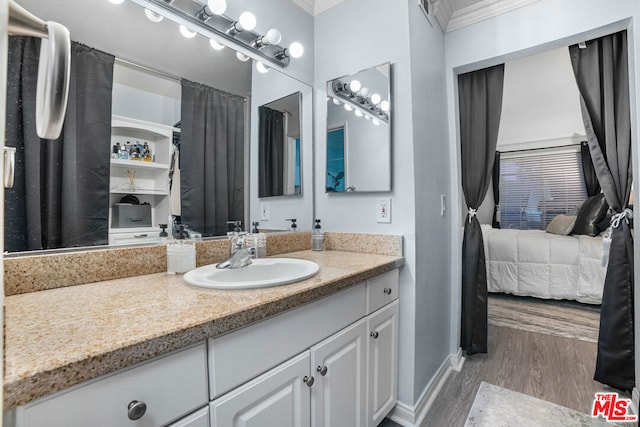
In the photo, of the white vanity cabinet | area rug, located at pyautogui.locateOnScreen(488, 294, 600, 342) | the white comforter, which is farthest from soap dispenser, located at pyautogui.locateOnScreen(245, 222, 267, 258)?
the white comforter

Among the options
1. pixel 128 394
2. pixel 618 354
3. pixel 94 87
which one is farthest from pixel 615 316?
pixel 94 87

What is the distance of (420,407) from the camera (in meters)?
1.60

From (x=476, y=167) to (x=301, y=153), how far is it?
128cm

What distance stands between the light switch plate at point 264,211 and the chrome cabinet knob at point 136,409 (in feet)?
3.73

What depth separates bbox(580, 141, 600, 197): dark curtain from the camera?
15.0 feet

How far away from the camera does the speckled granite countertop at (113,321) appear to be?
1.59 ft

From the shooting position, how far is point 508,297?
3555mm

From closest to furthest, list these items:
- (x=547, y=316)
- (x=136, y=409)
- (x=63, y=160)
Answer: (x=136, y=409), (x=63, y=160), (x=547, y=316)

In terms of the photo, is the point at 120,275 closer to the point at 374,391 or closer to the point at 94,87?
the point at 94,87

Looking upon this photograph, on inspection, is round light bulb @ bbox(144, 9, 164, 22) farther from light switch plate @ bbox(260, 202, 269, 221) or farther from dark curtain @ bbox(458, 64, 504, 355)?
dark curtain @ bbox(458, 64, 504, 355)

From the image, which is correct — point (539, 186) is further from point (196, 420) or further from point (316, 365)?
point (196, 420)

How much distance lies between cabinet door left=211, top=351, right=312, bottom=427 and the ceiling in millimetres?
1957

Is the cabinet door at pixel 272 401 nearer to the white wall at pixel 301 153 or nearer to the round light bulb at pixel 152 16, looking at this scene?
the white wall at pixel 301 153

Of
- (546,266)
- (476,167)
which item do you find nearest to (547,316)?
(546,266)
